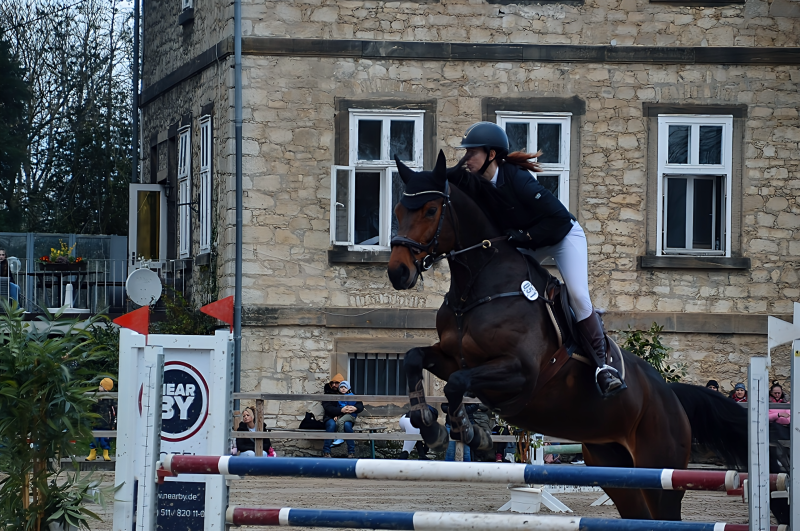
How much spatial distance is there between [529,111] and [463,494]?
5.32m

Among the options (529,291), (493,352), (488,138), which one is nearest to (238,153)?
(488,138)

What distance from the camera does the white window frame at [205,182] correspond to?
14547 millimetres

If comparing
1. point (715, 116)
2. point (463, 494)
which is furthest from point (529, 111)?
point (463, 494)

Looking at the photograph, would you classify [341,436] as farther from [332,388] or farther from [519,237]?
[519,237]

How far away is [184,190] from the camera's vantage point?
15703mm

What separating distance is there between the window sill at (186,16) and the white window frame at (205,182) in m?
1.50

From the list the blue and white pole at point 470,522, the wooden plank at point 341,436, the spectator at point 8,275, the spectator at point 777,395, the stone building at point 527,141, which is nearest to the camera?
the blue and white pole at point 470,522

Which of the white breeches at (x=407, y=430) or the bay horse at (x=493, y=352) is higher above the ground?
the bay horse at (x=493, y=352)

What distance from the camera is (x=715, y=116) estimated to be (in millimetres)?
13766

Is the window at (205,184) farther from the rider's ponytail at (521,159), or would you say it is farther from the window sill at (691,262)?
the rider's ponytail at (521,159)

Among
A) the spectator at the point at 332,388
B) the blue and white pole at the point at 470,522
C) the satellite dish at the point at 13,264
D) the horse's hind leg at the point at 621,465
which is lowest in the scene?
the spectator at the point at 332,388

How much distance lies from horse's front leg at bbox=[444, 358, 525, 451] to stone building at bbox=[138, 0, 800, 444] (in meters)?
8.30

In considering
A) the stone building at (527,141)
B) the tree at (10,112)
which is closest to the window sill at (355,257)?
the stone building at (527,141)

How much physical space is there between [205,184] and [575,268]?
31.6 feet
